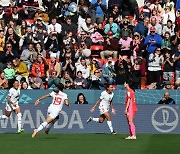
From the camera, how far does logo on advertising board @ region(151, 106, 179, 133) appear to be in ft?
86.9

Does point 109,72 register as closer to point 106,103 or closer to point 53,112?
point 106,103

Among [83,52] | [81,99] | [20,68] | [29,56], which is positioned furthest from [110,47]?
[20,68]

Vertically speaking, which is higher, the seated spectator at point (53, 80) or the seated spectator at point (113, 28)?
the seated spectator at point (113, 28)

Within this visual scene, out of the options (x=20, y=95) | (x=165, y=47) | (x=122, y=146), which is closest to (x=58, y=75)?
(x=20, y=95)

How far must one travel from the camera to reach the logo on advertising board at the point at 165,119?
26.5 metres

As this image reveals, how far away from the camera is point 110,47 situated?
2973 cm

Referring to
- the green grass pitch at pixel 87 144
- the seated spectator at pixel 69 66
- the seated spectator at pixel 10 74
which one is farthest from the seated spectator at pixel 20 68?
the green grass pitch at pixel 87 144

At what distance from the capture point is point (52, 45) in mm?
30156

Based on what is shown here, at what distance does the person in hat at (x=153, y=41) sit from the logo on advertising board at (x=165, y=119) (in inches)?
126

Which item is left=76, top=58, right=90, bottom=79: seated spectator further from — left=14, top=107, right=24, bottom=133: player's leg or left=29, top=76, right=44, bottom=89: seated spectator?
left=14, top=107, right=24, bottom=133: player's leg

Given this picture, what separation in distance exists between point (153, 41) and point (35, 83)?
477 cm

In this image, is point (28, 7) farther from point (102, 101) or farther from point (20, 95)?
point (102, 101)

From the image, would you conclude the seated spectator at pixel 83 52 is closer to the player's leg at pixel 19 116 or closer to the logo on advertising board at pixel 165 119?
the player's leg at pixel 19 116

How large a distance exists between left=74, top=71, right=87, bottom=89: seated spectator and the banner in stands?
4.59 feet
